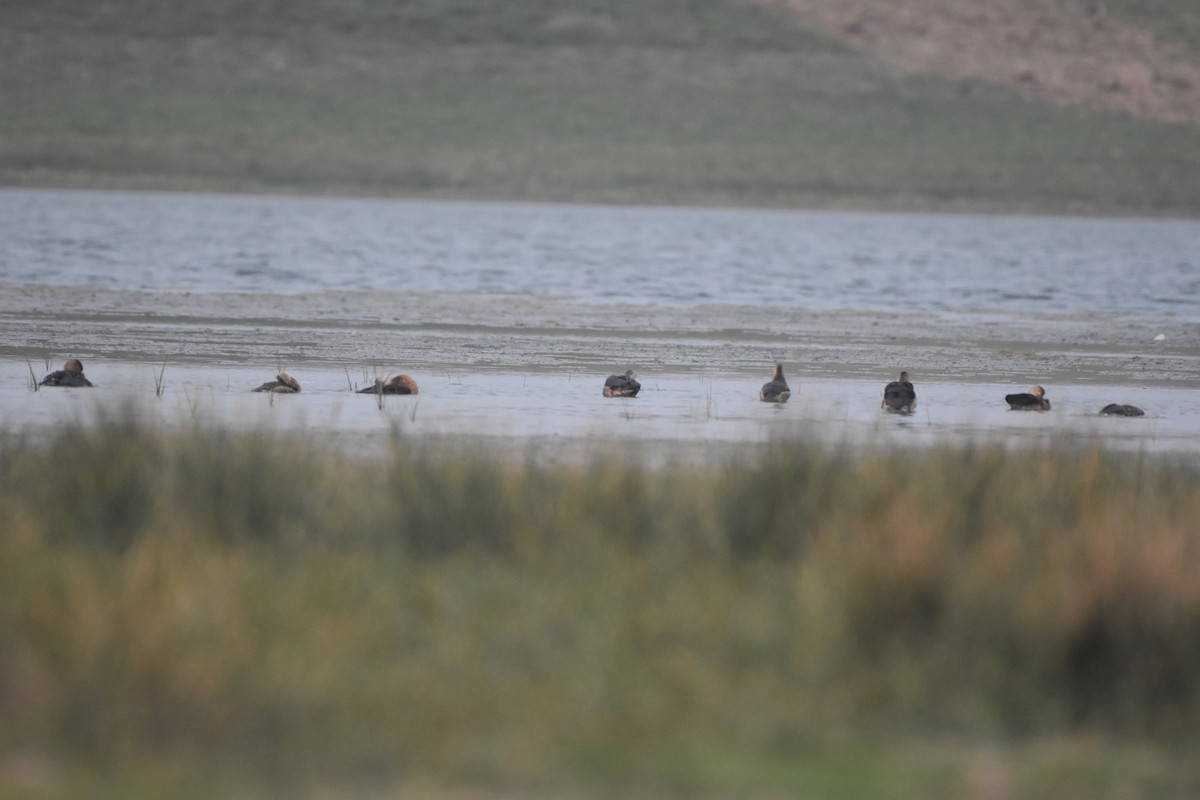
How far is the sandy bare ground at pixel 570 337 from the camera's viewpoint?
2044 centimetres

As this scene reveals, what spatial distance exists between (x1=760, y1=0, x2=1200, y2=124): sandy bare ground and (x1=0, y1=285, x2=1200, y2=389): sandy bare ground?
90.9m

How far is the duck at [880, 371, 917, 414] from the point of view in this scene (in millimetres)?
15836

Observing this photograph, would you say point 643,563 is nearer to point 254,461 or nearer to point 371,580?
point 371,580

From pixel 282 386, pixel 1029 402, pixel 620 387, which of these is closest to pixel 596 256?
pixel 620 387

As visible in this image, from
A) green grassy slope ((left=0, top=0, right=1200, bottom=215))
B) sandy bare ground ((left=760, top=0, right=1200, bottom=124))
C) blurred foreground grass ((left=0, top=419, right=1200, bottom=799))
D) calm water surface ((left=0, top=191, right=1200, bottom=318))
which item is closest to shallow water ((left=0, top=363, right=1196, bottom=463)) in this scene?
blurred foreground grass ((left=0, top=419, right=1200, bottom=799))

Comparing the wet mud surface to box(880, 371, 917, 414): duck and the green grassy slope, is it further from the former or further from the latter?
the green grassy slope

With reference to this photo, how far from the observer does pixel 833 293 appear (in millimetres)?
36562

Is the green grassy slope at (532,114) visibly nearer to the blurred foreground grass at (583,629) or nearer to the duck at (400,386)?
the duck at (400,386)

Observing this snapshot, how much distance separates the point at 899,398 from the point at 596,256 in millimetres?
34330

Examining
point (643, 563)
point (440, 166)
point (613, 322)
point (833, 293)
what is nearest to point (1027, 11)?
point (440, 166)

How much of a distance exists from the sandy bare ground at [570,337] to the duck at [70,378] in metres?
2.99

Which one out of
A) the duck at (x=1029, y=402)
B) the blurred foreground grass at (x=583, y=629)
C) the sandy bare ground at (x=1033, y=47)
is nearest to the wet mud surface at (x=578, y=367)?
the duck at (x=1029, y=402)

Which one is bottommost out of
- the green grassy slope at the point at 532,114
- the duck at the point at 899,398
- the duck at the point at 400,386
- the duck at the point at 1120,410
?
the duck at the point at 1120,410

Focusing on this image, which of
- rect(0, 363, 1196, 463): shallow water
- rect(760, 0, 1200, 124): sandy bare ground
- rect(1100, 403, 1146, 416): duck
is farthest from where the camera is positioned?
rect(760, 0, 1200, 124): sandy bare ground
